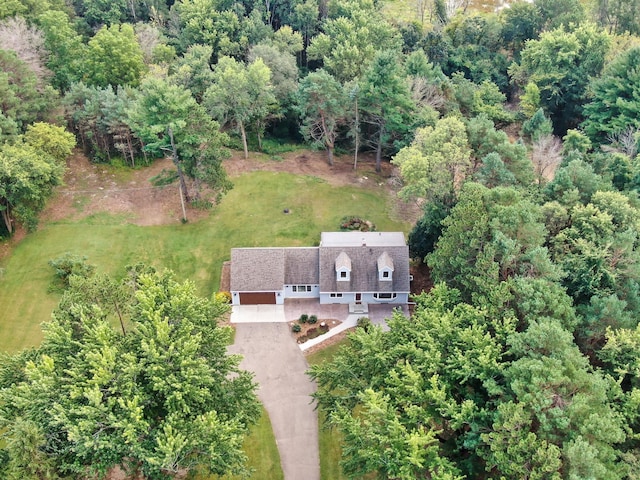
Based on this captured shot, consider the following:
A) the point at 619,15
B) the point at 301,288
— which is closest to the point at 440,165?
the point at 301,288

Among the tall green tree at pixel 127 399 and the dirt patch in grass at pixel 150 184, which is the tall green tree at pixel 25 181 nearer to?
the dirt patch in grass at pixel 150 184

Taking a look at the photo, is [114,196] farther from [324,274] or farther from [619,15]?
[619,15]

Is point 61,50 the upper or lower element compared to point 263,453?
upper

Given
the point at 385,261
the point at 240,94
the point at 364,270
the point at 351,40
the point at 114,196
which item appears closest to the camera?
the point at 385,261

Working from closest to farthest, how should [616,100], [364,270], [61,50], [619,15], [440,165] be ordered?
[364,270] < [440,165] < [616,100] < [61,50] < [619,15]

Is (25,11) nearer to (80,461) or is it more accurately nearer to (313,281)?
(313,281)

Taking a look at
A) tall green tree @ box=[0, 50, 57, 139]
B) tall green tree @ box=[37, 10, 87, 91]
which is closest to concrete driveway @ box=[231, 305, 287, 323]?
tall green tree @ box=[0, 50, 57, 139]

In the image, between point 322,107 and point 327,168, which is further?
point 327,168
